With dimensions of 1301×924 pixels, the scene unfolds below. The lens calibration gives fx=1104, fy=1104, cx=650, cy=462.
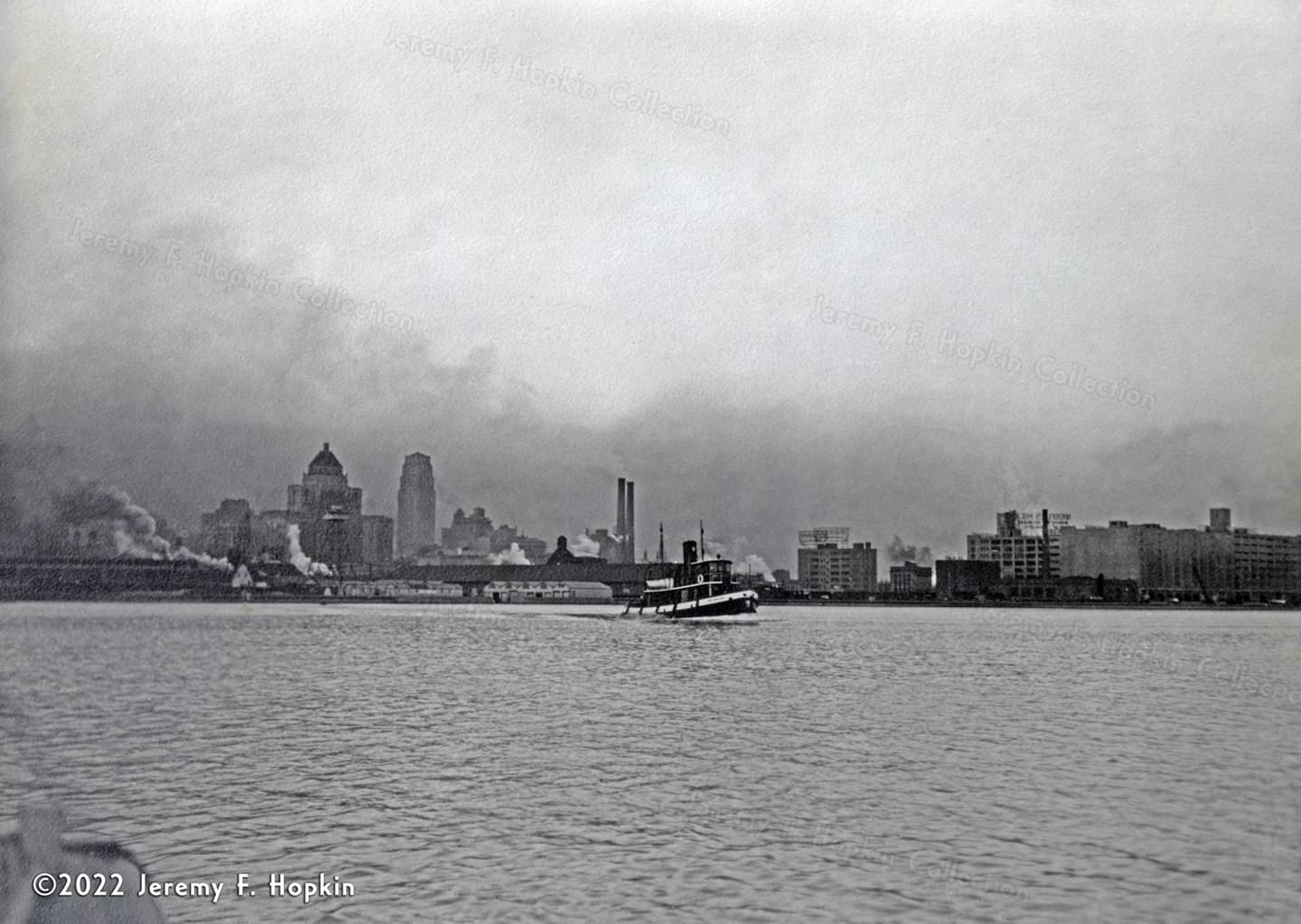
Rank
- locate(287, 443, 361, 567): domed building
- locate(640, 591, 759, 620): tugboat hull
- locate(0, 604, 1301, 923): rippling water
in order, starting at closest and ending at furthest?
locate(0, 604, 1301, 923): rippling water
locate(287, 443, 361, 567): domed building
locate(640, 591, 759, 620): tugboat hull

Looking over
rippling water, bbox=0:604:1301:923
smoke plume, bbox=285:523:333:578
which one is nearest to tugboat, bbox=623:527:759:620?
smoke plume, bbox=285:523:333:578

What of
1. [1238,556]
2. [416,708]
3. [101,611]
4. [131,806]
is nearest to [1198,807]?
[131,806]

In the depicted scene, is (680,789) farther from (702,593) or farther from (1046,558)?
(1046,558)

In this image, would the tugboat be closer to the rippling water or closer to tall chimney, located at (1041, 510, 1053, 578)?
tall chimney, located at (1041, 510, 1053, 578)

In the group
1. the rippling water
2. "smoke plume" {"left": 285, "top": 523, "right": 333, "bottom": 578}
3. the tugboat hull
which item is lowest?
the tugboat hull

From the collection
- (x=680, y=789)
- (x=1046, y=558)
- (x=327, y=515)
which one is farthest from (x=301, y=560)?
(x=680, y=789)

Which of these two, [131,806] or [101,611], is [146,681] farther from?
[101,611]

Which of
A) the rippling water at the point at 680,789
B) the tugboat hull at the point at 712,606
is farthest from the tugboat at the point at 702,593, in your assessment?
the rippling water at the point at 680,789
